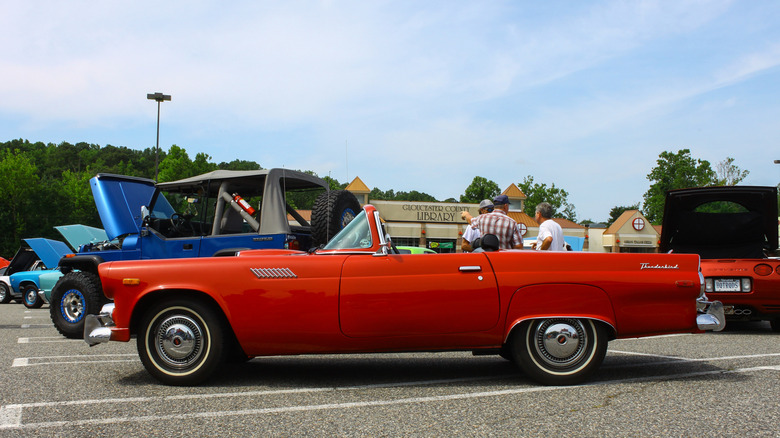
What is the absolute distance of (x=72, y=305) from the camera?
8.91 meters

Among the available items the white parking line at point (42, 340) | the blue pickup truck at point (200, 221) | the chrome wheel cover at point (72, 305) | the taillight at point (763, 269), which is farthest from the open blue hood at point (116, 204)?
the taillight at point (763, 269)

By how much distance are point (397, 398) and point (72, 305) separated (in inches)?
257

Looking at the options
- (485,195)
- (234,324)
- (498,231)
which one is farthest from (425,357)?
(485,195)

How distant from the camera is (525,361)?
15.4 ft

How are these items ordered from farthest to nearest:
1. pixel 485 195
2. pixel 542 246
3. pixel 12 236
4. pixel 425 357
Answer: pixel 485 195, pixel 12 236, pixel 542 246, pixel 425 357

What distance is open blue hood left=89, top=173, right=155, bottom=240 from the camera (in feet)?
29.6

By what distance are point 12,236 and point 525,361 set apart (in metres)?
50.0

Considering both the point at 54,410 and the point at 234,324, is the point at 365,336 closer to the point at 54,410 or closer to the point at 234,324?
the point at 234,324

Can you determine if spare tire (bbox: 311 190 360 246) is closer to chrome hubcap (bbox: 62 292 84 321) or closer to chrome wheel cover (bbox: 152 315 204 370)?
chrome wheel cover (bbox: 152 315 204 370)

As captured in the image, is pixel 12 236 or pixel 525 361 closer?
pixel 525 361

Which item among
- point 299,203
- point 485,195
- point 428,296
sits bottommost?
point 428,296

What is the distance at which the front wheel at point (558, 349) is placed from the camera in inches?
185

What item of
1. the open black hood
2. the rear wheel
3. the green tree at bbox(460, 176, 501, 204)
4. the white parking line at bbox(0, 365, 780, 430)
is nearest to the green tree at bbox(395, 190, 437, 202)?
the green tree at bbox(460, 176, 501, 204)

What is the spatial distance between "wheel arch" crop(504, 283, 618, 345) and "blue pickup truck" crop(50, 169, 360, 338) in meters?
3.53
